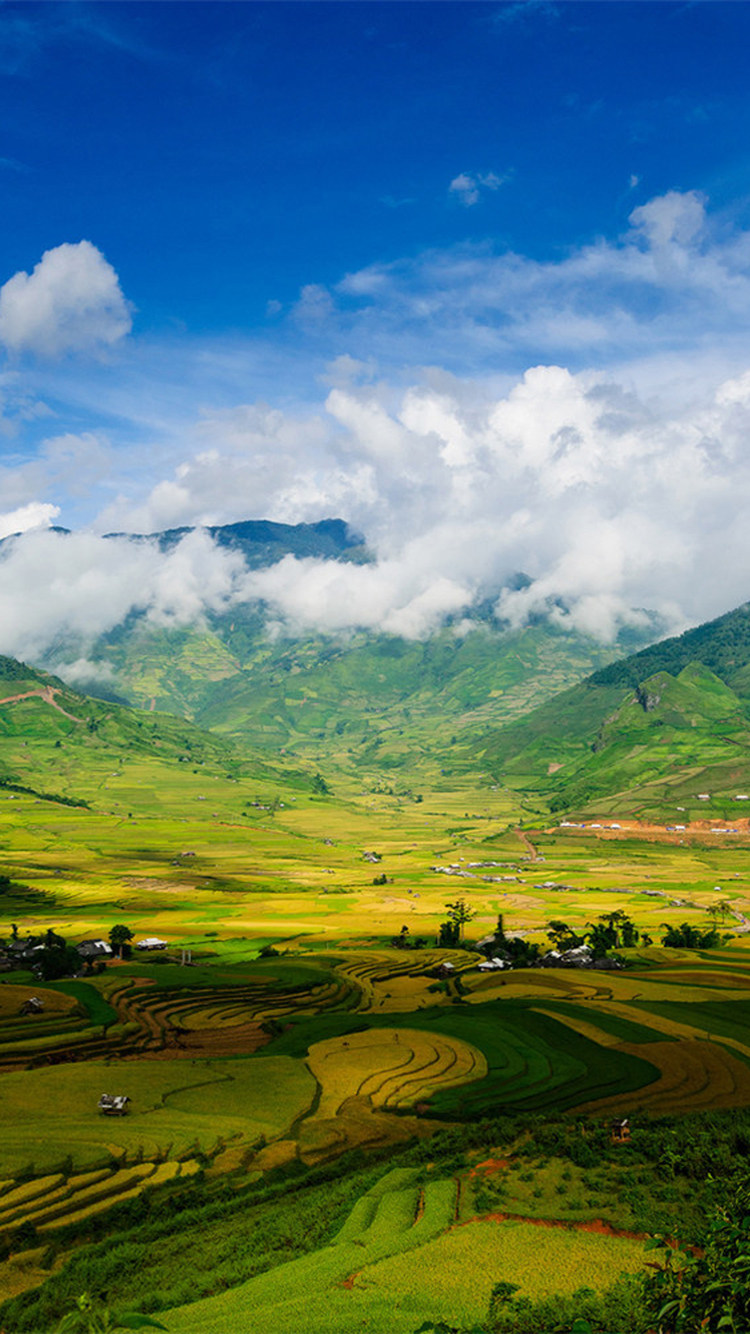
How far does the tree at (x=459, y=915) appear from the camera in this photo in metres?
143

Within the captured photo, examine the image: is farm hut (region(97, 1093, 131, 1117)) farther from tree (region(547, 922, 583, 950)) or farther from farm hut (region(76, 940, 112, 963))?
tree (region(547, 922, 583, 950))

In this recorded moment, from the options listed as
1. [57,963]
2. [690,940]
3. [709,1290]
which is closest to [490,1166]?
[709,1290]

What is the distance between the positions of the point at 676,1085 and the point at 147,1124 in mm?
42872

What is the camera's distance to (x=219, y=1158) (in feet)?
157

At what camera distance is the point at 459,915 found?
15962 centimetres

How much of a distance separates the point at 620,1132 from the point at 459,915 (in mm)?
112693

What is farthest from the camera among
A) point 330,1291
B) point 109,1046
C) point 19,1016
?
point 19,1016

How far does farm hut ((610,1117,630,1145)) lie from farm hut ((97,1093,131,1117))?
35.4 m

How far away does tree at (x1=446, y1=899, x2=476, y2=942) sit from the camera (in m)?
143

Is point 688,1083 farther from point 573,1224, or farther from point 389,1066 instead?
point 573,1224

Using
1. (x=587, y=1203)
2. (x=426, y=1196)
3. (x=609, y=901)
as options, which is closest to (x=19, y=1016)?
(x=426, y=1196)

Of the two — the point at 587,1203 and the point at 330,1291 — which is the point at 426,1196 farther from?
the point at 330,1291

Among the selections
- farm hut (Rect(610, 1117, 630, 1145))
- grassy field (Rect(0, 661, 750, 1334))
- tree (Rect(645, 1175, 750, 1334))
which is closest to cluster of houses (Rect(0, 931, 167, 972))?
grassy field (Rect(0, 661, 750, 1334))

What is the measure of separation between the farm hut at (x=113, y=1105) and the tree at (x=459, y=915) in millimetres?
91524
